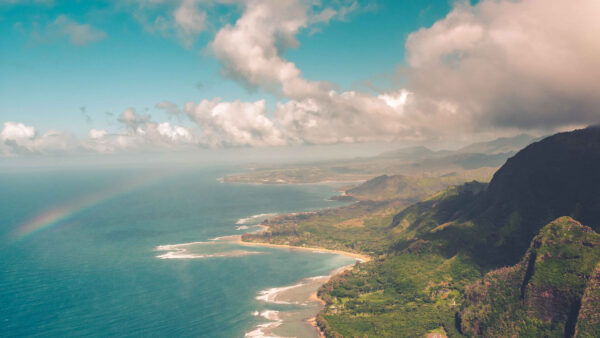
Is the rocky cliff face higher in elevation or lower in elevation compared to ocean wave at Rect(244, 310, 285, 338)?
higher

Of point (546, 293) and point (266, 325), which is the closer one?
point (546, 293)

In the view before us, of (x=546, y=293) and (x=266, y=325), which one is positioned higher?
(x=546, y=293)

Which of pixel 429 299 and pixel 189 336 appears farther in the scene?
pixel 429 299

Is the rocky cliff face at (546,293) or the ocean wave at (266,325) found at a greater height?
the rocky cliff face at (546,293)

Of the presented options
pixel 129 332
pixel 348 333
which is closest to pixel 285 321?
pixel 348 333

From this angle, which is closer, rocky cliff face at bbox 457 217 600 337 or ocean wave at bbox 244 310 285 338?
rocky cliff face at bbox 457 217 600 337

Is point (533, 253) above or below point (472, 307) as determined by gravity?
above

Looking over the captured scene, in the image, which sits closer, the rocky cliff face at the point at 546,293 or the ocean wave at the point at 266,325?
the rocky cliff face at the point at 546,293

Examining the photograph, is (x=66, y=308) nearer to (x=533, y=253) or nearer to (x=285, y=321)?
(x=285, y=321)
